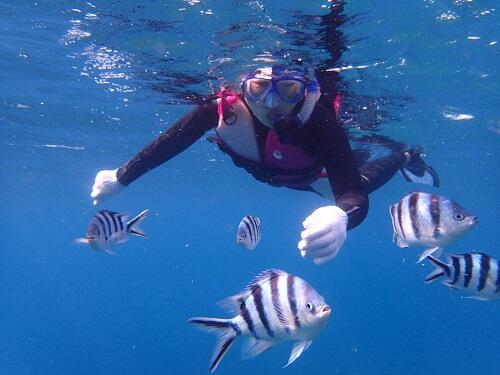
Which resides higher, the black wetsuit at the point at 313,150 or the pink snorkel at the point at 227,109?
the pink snorkel at the point at 227,109

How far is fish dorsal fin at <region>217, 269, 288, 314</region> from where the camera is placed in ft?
12.8

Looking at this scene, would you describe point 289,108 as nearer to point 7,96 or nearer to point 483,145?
point 7,96

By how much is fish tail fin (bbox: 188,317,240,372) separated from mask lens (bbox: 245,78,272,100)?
3.27 metres

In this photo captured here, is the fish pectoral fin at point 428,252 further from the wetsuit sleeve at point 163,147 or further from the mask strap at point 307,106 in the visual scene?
the wetsuit sleeve at point 163,147

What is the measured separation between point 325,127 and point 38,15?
8961mm

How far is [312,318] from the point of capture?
143 inches

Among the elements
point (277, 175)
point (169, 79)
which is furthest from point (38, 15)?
point (277, 175)

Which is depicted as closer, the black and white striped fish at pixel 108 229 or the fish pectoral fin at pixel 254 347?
the fish pectoral fin at pixel 254 347

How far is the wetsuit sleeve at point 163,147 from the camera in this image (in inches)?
257

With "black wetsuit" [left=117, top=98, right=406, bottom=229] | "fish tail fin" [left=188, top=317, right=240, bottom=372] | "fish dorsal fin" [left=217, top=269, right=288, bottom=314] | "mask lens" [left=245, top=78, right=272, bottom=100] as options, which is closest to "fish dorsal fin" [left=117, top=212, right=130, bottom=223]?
"black wetsuit" [left=117, top=98, right=406, bottom=229]

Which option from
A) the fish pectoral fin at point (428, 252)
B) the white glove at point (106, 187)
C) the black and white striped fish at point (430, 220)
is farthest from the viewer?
the white glove at point (106, 187)

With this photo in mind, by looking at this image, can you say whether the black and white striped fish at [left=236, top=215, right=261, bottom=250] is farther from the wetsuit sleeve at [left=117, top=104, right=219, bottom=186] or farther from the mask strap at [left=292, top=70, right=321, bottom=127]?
the mask strap at [left=292, top=70, right=321, bottom=127]

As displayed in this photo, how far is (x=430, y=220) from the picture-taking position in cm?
466

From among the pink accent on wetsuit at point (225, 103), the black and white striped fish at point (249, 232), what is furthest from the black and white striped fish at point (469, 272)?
the pink accent on wetsuit at point (225, 103)
